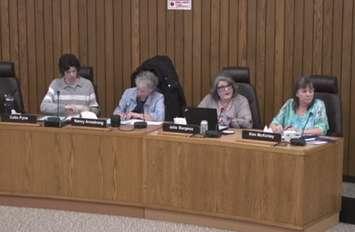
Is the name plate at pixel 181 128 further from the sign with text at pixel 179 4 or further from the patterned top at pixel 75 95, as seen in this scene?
the sign with text at pixel 179 4

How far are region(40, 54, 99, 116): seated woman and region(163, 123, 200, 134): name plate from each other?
1.32m

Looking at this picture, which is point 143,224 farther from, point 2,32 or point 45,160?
point 2,32

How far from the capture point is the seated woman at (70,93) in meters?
7.09

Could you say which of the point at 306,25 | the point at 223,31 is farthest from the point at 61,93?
the point at 306,25

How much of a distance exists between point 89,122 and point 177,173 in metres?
0.87

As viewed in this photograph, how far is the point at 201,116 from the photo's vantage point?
5.85m

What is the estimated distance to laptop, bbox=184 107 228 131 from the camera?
5793 millimetres

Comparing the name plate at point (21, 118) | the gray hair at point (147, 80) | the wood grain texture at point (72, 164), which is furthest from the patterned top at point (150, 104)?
the name plate at point (21, 118)

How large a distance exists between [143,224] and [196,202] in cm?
48

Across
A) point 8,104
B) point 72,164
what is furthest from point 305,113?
point 8,104

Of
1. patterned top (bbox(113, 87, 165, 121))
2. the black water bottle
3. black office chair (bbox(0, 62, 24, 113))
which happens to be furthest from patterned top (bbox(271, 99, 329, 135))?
black office chair (bbox(0, 62, 24, 113))

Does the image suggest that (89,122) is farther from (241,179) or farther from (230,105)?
(241,179)

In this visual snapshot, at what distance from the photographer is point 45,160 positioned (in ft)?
20.5

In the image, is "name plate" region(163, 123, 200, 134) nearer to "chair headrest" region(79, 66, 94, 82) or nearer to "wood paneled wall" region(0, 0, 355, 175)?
"chair headrest" region(79, 66, 94, 82)
